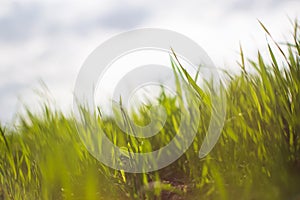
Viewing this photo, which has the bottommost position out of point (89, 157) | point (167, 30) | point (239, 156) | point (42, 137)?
point (239, 156)

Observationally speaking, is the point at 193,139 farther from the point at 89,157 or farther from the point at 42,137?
the point at 42,137

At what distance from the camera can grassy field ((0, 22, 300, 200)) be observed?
115 centimetres

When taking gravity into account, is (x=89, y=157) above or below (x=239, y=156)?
above

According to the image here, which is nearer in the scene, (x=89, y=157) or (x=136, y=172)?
(x=136, y=172)

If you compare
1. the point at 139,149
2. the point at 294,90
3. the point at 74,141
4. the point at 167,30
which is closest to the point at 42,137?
the point at 74,141

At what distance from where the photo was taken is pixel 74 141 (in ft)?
4.77

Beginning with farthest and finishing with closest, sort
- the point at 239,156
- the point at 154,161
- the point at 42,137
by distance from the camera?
the point at 42,137 → the point at 154,161 → the point at 239,156

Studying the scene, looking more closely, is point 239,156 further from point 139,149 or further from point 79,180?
point 79,180

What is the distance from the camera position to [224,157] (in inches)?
46.6

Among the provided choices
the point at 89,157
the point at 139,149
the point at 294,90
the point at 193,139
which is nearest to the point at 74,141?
the point at 89,157

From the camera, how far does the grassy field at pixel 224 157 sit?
1146mm

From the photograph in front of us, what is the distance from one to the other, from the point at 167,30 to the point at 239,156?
42 centimetres

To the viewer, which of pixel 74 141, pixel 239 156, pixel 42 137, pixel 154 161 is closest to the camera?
pixel 239 156

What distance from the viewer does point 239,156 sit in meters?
1.19
